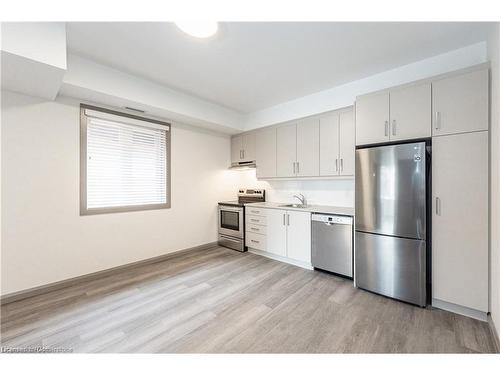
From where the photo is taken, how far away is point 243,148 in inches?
166

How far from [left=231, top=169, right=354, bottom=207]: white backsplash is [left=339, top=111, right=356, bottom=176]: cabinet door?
38 centimetres

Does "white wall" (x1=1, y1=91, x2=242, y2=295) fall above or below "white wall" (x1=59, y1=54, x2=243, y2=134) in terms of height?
below

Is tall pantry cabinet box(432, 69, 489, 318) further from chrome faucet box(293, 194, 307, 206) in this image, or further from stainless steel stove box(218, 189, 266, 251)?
stainless steel stove box(218, 189, 266, 251)

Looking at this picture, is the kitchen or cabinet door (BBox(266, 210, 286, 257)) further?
cabinet door (BBox(266, 210, 286, 257))

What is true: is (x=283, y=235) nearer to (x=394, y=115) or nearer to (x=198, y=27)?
(x=394, y=115)

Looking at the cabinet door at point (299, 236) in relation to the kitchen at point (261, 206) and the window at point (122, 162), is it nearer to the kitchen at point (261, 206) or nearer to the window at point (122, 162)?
the kitchen at point (261, 206)

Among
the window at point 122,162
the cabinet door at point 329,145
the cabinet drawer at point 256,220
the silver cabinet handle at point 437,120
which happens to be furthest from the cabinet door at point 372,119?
the window at point 122,162

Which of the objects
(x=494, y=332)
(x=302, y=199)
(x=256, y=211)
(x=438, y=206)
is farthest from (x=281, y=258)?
(x=494, y=332)

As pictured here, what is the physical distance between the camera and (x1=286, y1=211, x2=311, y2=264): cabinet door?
299cm

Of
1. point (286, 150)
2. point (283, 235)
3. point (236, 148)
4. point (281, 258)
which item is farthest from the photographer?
point (236, 148)

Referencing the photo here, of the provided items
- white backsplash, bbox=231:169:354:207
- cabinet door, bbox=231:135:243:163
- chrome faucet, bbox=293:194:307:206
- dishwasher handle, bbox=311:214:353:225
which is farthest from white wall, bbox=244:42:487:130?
dishwasher handle, bbox=311:214:353:225

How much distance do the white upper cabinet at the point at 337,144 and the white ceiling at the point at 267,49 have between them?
51 cm

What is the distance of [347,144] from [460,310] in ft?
6.81

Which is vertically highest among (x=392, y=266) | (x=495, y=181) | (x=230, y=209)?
(x=495, y=181)
